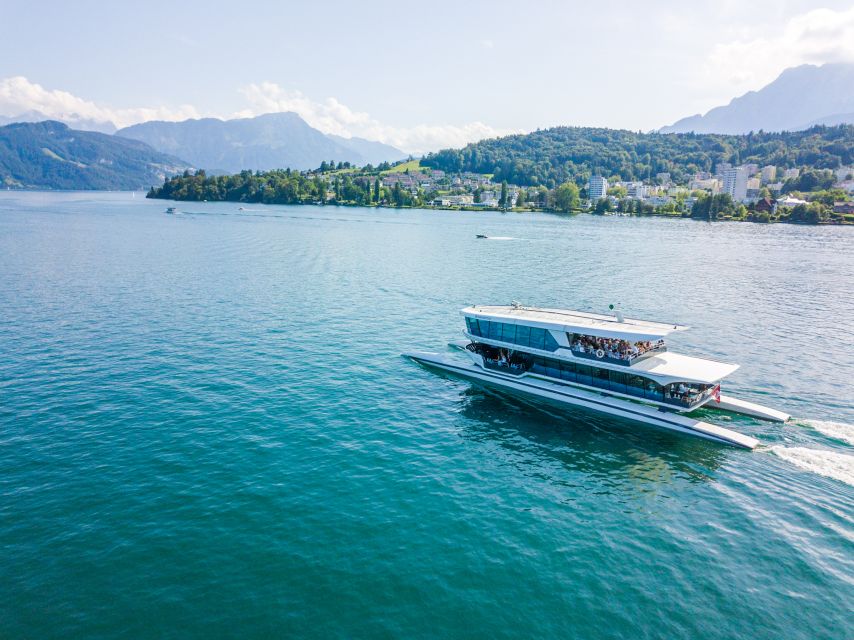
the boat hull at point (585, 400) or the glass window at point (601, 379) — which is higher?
the glass window at point (601, 379)

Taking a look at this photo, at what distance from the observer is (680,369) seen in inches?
1810

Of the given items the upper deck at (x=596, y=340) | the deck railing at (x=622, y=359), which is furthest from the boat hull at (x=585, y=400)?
the deck railing at (x=622, y=359)

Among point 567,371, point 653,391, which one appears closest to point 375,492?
point 567,371

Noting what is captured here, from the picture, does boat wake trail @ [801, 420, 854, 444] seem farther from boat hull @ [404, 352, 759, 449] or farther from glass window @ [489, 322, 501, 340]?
glass window @ [489, 322, 501, 340]

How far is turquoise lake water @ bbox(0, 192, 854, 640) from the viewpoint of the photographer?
986 inches

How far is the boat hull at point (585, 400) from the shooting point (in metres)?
42.1

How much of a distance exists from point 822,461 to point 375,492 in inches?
1289

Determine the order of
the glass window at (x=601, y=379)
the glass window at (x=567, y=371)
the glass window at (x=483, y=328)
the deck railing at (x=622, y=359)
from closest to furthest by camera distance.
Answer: the deck railing at (x=622, y=359) → the glass window at (x=601, y=379) → the glass window at (x=567, y=371) → the glass window at (x=483, y=328)

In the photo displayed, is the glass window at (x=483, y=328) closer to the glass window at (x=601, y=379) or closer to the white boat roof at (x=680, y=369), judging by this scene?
the glass window at (x=601, y=379)

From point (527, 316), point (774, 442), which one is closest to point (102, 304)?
point (527, 316)

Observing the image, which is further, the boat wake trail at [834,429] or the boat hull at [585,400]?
the boat hull at [585,400]

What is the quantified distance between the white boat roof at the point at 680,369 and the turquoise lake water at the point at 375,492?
4283 millimetres

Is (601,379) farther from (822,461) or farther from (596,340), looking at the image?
(822,461)

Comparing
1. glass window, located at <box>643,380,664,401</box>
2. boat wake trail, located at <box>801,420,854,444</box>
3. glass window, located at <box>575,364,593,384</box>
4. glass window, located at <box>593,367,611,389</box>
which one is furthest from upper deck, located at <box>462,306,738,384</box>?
boat wake trail, located at <box>801,420,854,444</box>
